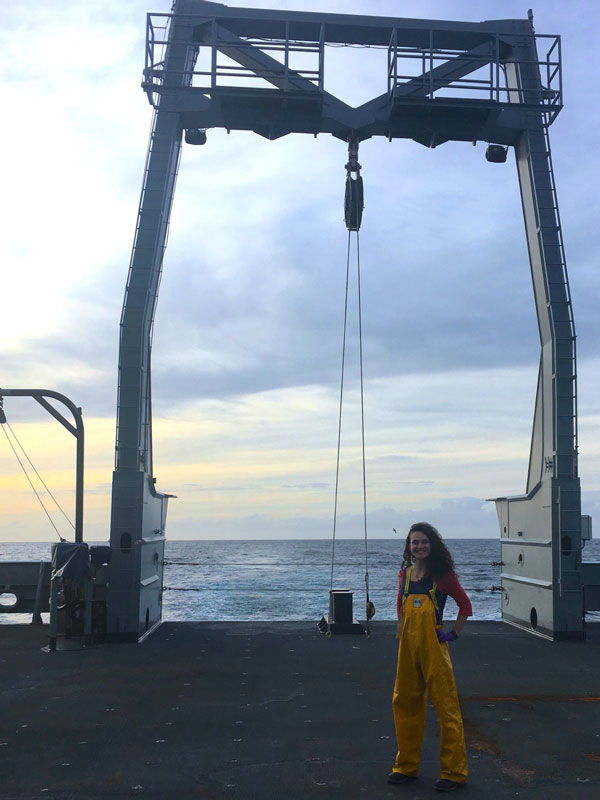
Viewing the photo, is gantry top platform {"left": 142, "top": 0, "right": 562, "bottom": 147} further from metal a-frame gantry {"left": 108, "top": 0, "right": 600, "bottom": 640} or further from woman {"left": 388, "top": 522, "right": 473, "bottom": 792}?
woman {"left": 388, "top": 522, "right": 473, "bottom": 792}

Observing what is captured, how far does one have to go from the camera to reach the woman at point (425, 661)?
221 inches

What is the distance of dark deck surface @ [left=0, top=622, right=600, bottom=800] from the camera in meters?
5.76

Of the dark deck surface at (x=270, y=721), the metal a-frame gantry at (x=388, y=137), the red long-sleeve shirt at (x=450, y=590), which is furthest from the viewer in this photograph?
the metal a-frame gantry at (x=388, y=137)

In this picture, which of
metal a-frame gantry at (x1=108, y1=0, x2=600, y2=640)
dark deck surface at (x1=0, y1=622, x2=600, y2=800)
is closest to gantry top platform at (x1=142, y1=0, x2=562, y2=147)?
metal a-frame gantry at (x1=108, y1=0, x2=600, y2=640)

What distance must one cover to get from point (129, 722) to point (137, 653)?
4.02m

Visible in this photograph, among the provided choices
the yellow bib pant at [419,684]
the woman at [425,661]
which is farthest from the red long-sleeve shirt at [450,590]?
the yellow bib pant at [419,684]

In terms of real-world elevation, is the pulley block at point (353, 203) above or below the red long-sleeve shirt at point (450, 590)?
above

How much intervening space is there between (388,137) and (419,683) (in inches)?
447

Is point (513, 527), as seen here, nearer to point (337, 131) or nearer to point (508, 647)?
point (508, 647)

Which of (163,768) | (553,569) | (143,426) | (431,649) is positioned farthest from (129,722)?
(553,569)

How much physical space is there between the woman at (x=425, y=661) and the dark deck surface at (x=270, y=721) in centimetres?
21

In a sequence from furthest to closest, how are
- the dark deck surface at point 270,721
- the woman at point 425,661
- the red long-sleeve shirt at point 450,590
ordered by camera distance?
the red long-sleeve shirt at point 450,590, the dark deck surface at point 270,721, the woman at point 425,661

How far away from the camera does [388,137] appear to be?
1482 cm

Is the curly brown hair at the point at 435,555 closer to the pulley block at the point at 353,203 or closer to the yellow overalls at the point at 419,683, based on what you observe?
the yellow overalls at the point at 419,683
